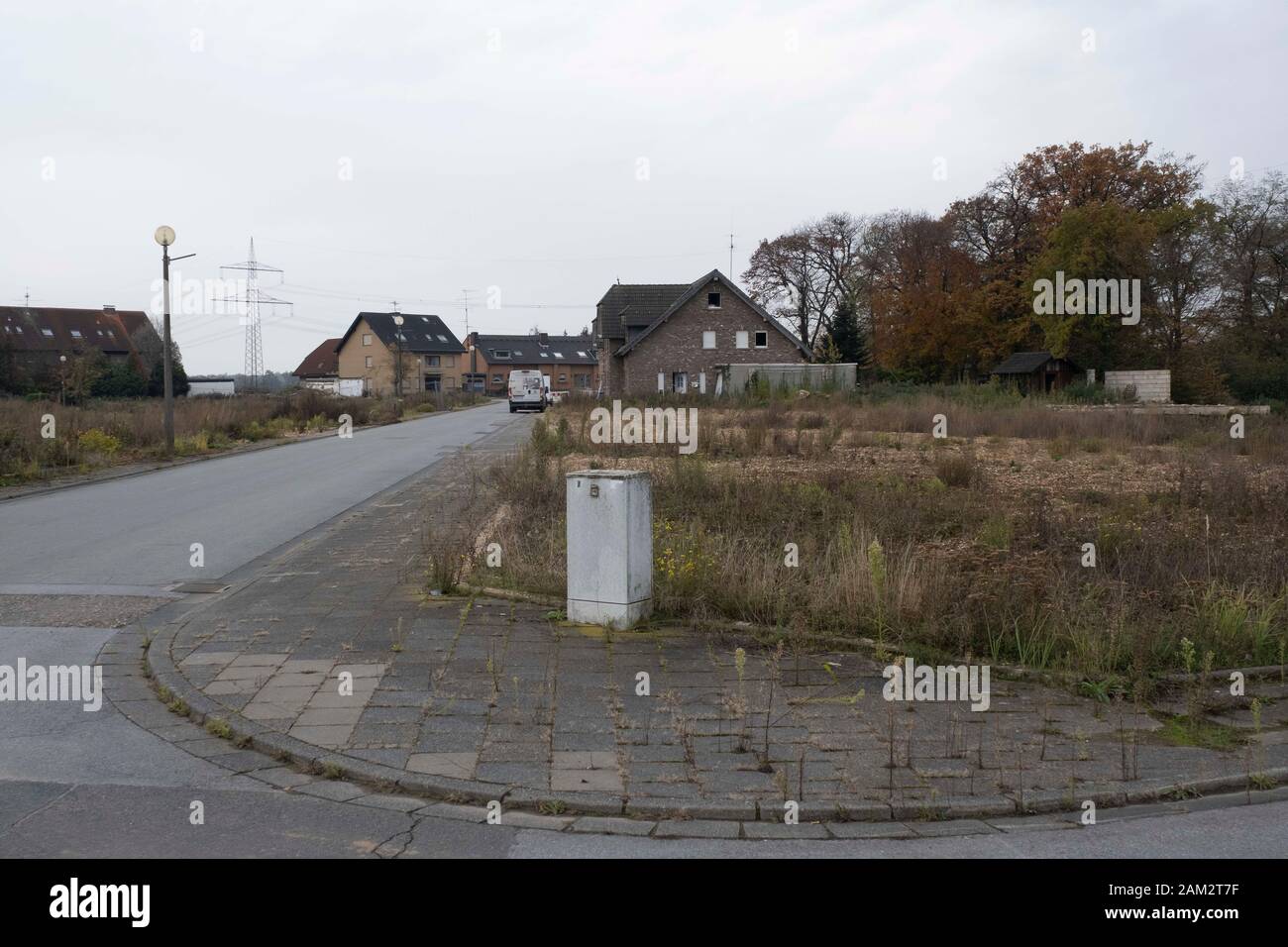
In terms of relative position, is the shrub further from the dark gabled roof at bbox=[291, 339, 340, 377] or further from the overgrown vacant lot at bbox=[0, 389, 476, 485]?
the dark gabled roof at bbox=[291, 339, 340, 377]

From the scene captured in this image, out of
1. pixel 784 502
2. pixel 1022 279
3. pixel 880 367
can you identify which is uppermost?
pixel 1022 279

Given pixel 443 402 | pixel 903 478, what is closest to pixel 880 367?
pixel 443 402

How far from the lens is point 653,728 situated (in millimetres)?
5480

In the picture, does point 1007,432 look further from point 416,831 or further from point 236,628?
point 416,831

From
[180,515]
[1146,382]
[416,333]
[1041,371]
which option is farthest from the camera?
[416,333]

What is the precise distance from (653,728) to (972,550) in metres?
4.86

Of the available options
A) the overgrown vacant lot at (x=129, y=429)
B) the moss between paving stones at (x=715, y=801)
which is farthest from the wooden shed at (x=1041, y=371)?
the moss between paving stones at (x=715, y=801)

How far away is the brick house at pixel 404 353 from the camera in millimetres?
101000

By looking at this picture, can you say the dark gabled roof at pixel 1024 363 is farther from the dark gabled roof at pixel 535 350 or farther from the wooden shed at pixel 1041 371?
the dark gabled roof at pixel 535 350

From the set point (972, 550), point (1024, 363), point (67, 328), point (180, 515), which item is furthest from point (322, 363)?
point (972, 550)

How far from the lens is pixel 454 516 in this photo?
13469mm

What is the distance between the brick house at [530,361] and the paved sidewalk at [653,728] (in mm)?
109982

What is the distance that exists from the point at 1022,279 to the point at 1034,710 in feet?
184

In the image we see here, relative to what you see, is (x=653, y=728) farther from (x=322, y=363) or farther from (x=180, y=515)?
(x=322, y=363)
